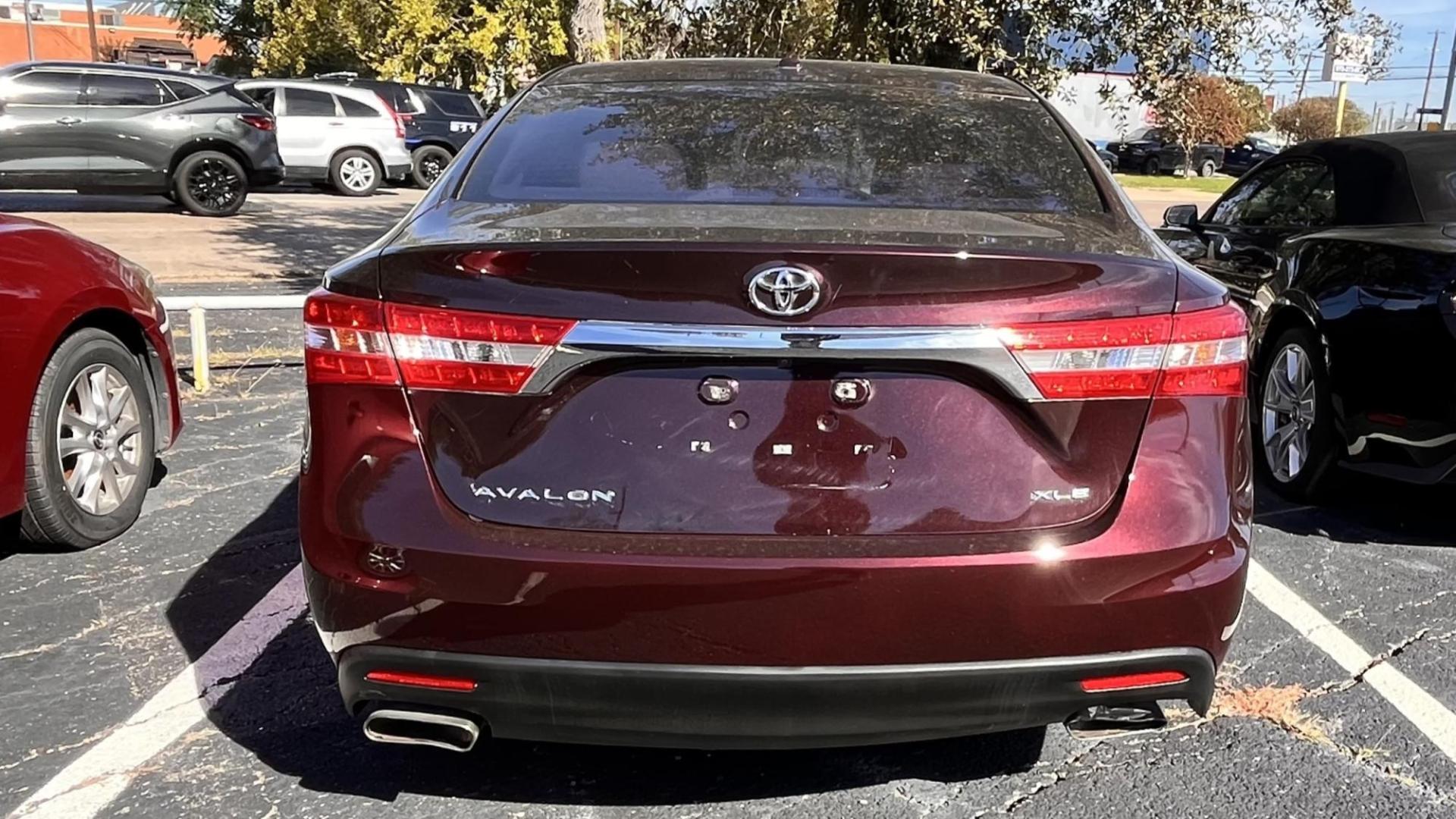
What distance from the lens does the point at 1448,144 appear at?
16.8ft

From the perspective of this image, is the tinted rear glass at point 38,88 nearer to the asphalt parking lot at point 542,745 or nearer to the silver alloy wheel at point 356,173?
the silver alloy wheel at point 356,173

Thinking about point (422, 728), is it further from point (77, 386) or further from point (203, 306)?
point (203, 306)

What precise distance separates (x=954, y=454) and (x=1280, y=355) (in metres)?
3.37

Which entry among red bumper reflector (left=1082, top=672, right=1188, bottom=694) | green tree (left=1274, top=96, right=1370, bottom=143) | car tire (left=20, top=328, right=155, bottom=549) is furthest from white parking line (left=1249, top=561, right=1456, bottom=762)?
green tree (left=1274, top=96, right=1370, bottom=143)

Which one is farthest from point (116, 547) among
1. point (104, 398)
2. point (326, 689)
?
point (326, 689)

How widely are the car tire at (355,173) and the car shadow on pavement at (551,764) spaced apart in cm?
1632

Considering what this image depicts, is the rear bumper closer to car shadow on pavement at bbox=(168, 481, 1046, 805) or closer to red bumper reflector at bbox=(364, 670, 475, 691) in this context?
red bumper reflector at bbox=(364, 670, 475, 691)

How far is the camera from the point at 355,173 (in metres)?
18.4

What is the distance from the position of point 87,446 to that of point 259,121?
40.6 feet

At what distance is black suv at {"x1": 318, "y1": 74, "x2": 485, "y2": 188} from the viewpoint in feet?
63.6

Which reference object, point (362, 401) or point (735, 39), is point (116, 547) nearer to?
point (362, 401)

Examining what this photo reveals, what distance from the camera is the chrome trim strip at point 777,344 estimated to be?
2.07 metres

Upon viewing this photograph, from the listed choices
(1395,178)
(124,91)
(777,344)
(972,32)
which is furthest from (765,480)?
(124,91)

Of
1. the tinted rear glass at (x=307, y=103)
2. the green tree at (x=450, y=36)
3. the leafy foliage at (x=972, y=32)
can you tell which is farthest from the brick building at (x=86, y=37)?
the leafy foliage at (x=972, y=32)
